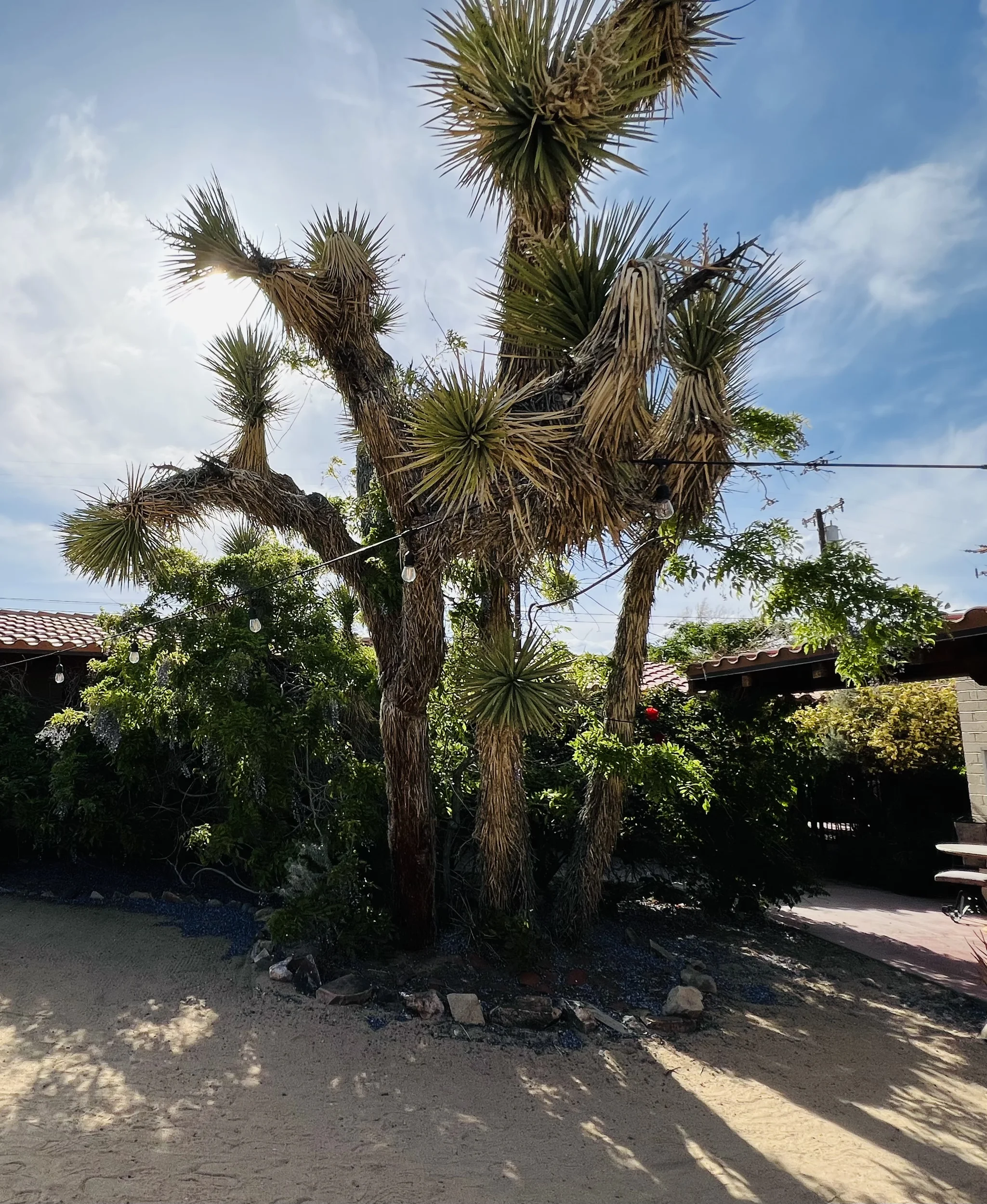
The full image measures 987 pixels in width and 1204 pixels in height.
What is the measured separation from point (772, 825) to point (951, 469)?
4.85 m

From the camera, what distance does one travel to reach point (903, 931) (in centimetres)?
940

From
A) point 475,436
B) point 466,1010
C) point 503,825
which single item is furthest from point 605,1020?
point 475,436

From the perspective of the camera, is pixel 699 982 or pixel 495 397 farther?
pixel 699 982

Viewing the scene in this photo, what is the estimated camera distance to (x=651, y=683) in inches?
454

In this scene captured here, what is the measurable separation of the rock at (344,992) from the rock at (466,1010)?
0.65 meters

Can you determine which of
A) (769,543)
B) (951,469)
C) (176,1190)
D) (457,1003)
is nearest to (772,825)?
(769,543)

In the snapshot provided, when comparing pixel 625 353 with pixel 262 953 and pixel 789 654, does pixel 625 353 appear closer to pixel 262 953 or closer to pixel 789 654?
pixel 789 654

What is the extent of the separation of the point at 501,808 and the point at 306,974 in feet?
6.59

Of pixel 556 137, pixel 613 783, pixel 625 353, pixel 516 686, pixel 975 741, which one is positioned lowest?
pixel 613 783

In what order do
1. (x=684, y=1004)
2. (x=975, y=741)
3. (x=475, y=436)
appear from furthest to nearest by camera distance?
(x=975, y=741) < (x=684, y=1004) < (x=475, y=436)

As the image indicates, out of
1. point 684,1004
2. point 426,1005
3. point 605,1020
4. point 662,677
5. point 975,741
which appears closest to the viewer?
point 426,1005

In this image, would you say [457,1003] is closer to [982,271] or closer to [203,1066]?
[203,1066]

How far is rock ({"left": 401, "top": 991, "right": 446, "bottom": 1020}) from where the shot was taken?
5.98 metres

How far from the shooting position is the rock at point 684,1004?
6.27 m
